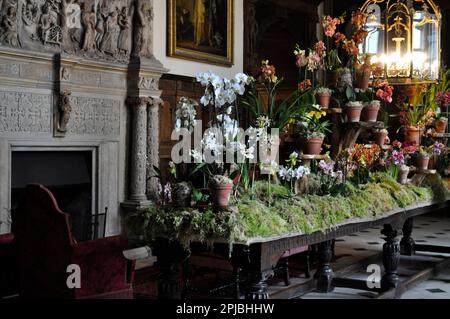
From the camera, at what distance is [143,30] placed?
313 inches

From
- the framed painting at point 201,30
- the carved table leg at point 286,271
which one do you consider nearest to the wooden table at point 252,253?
the carved table leg at point 286,271

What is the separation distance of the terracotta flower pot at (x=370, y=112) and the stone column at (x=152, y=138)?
3.09 m

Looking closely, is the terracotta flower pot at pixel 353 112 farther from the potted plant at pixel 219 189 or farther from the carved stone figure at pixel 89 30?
the carved stone figure at pixel 89 30

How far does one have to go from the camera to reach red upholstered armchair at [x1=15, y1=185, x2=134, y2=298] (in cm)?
392

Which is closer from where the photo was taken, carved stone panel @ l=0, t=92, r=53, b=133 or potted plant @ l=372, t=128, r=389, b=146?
potted plant @ l=372, t=128, r=389, b=146

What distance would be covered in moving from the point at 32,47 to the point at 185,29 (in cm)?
261

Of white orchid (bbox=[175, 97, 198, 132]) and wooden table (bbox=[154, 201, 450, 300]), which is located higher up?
white orchid (bbox=[175, 97, 198, 132])

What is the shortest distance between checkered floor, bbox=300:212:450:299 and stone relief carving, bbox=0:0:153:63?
357cm

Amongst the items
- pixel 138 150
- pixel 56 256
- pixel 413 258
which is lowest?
pixel 413 258

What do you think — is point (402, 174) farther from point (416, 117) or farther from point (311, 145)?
point (311, 145)

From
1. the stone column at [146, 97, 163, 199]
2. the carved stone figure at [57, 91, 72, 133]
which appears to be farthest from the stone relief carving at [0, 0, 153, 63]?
the stone column at [146, 97, 163, 199]

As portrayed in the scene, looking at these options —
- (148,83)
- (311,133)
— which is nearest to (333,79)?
(311,133)

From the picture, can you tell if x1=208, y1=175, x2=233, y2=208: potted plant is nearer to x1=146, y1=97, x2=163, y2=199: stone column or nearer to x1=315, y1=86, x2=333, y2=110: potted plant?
x1=315, y1=86, x2=333, y2=110: potted plant

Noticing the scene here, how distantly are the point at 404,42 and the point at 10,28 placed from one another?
3919 millimetres
